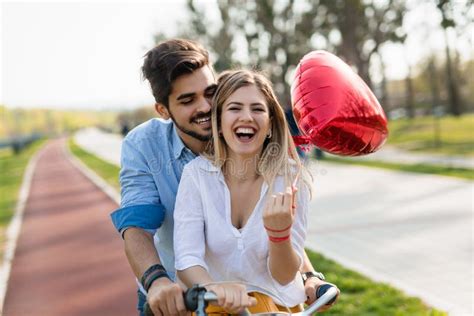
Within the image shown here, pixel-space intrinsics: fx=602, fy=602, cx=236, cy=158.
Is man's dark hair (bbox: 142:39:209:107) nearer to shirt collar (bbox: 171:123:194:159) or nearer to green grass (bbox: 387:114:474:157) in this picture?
shirt collar (bbox: 171:123:194:159)

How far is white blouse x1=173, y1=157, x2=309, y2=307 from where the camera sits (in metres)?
1.75

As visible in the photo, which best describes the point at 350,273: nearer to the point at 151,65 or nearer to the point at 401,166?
the point at 151,65

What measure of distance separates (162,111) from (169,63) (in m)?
0.23

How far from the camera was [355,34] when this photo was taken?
26.3 metres


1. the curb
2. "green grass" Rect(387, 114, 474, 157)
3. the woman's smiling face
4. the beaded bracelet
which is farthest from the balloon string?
"green grass" Rect(387, 114, 474, 157)

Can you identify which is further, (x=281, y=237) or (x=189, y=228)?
(x=189, y=228)

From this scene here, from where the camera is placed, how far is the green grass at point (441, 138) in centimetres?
1971

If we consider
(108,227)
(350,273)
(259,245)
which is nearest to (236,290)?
(259,245)

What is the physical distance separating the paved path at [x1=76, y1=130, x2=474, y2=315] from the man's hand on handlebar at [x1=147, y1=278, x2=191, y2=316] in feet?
2.14

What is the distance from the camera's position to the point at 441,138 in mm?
23891

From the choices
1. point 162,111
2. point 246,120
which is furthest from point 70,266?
point 246,120

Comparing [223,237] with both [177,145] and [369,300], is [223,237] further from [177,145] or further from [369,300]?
[369,300]

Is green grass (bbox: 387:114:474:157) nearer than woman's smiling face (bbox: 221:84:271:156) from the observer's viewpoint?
No

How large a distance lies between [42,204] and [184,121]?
12.1 m
